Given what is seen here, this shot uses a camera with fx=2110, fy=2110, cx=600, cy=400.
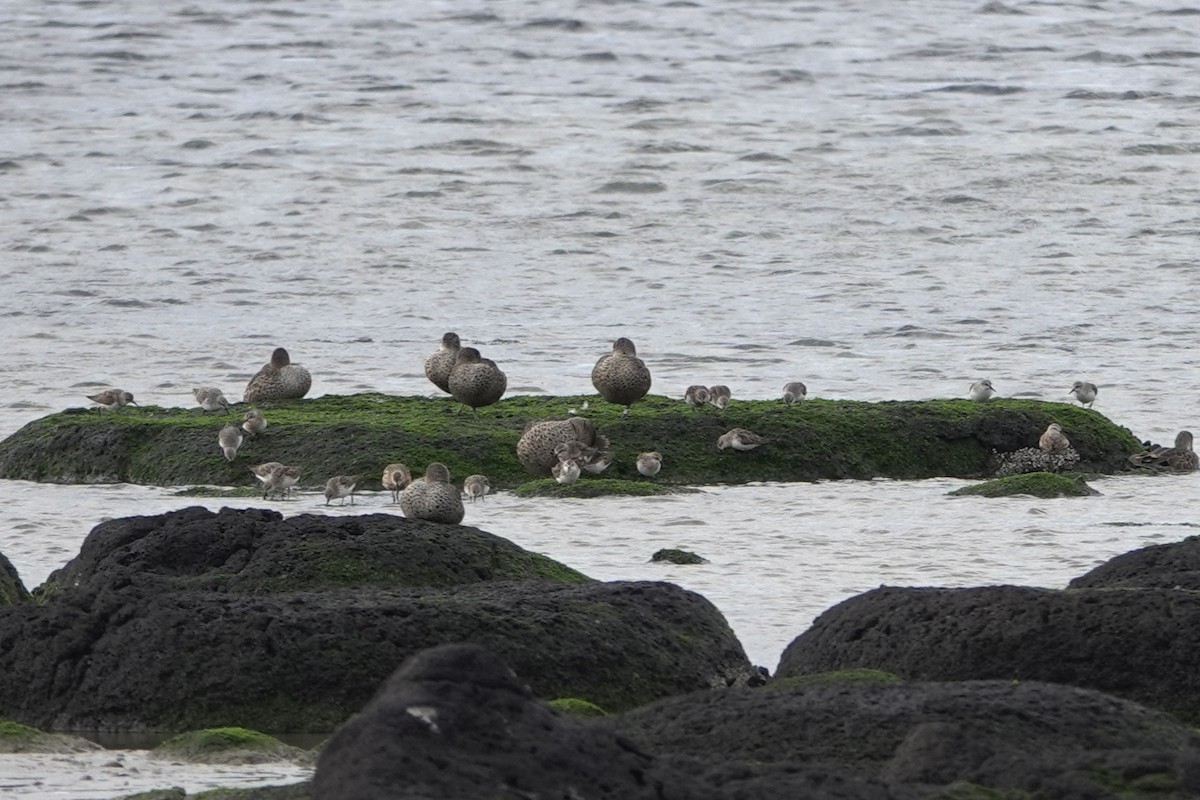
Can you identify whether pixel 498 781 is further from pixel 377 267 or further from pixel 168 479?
pixel 377 267

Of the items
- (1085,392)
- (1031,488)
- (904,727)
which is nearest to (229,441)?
(1031,488)

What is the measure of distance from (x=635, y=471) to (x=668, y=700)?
28.7 ft

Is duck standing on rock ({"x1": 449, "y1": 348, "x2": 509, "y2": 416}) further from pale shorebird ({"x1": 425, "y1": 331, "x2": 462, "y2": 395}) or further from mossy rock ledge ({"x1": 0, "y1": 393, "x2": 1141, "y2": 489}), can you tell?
pale shorebird ({"x1": 425, "y1": 331, "x2": 462, "y2": 395})

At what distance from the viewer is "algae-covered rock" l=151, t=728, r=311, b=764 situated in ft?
26.2

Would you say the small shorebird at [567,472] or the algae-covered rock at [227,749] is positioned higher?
the small shorebird at [567,472]

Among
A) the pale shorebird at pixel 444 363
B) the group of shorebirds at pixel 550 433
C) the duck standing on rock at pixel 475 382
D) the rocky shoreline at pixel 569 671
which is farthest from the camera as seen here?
the pale shorebird at pixel 444 363

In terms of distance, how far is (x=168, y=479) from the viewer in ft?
53.0

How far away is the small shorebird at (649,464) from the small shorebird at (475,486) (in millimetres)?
1361

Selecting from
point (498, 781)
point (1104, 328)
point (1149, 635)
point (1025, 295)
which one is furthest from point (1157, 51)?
point (498, 781)

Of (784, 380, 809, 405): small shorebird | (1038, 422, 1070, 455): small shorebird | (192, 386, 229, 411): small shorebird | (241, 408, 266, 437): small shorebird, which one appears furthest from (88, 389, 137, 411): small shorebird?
(1038, 422, 1070, 455): small shorebird

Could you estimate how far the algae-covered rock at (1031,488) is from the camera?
15188 millimetres

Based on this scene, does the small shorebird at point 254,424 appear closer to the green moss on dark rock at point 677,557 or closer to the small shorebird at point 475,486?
the small shorebird at point 475,486

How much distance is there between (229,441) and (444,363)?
282cm

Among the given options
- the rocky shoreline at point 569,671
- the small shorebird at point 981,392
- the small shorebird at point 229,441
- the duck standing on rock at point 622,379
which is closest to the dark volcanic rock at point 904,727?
the rocky shoreline at point 569,671
